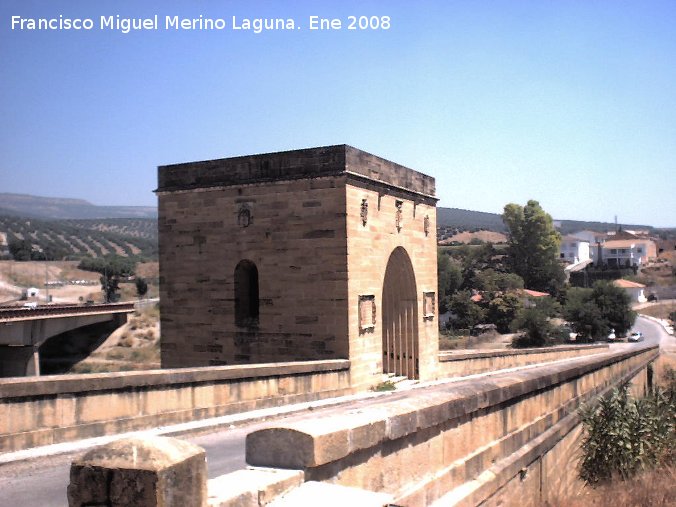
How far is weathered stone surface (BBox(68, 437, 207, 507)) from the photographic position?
286cm

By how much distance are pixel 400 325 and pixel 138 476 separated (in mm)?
13547

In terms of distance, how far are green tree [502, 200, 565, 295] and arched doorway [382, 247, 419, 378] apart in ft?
191

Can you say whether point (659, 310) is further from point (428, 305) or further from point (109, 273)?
point (428, 305)

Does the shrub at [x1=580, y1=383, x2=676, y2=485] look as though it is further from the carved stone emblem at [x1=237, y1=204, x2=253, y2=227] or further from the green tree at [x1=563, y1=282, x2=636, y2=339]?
the green tree at [x1=563, y1=282, x2=636, y2=339]

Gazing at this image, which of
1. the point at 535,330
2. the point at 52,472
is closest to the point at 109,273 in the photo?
the point at 535,330

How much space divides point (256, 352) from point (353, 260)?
2.70 m

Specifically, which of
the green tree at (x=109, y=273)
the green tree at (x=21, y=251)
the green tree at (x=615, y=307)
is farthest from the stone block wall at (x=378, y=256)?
the green tree at (x=21, y=251)

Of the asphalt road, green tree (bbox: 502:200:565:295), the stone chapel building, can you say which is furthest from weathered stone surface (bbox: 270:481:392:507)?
green tree (bbox: 502:200:565:295)

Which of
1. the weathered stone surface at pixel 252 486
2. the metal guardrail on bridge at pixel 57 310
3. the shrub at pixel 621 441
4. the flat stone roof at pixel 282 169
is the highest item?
the flat stone roof at pixel 282 169

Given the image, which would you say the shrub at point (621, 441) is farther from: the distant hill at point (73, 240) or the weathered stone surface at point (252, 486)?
Result: the distant hill at point (73, 240)

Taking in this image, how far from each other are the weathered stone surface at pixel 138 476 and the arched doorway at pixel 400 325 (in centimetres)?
1303

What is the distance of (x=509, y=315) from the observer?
57.8m

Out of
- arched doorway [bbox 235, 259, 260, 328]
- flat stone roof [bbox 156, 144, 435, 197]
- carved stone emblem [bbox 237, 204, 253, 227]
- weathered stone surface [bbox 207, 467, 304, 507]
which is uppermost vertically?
flat stone roof [bbox 156, 144, 435, 197]

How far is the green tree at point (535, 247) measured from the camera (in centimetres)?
7194
